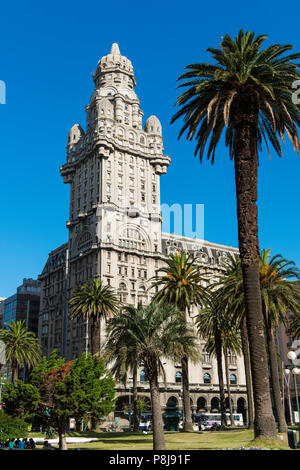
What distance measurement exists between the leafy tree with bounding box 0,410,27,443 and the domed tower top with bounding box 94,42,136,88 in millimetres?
88380

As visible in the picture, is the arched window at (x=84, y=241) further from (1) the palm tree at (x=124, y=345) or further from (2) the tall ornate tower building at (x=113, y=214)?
(1) the palm tree at (x=124, y=345)

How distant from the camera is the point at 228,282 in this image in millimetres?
49344

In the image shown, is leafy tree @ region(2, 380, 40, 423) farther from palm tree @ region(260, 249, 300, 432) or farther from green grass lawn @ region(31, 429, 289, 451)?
palm tree @ region(260, 249, 300, 432)

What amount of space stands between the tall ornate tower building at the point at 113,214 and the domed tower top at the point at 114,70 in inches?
9.2

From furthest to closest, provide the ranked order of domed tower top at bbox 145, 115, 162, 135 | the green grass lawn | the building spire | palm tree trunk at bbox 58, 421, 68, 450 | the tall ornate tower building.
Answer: the building spire < domed tower top at bbox 145, 115, 162, 135 < the tall ornate tower building < palm tree trunk at bbox 58, 421, 68, 450 < the green grass lawn

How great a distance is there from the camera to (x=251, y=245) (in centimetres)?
3131

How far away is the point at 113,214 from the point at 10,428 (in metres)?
Result: 61.9

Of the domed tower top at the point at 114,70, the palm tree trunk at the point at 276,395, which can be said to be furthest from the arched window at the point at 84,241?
the palm tree trunk at the point at 276,395

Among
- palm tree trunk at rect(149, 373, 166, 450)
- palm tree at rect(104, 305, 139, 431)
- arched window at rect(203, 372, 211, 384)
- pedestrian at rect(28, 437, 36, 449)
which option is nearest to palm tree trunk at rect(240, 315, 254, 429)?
palm tree at rect(104, 305, 139, 431)

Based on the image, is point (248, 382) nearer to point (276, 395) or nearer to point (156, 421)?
point (276, 395)

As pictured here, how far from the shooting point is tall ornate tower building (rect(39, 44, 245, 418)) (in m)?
102

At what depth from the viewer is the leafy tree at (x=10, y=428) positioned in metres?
44.0
